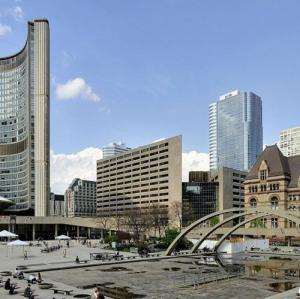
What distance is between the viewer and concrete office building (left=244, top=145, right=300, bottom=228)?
115500 mm

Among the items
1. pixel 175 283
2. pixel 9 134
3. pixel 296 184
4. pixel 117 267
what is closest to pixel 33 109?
pixel 9 134

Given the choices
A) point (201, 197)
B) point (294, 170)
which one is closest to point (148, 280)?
point (294, 170)

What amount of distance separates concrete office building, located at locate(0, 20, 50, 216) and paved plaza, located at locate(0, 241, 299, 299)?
389 feet

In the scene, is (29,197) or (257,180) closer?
(257,180)

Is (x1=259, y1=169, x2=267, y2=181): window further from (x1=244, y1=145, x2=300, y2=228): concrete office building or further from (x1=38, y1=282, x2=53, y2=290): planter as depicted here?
(x1=38, y1=282, x2=53, y2=290): planter

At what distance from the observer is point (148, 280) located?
44.5 m

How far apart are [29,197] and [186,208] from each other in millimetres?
65837

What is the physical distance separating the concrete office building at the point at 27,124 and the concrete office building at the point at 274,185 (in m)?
84.4

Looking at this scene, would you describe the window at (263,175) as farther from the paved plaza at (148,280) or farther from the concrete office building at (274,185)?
the paved plaza at (148,280)

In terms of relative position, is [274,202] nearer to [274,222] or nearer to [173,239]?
[274,222]

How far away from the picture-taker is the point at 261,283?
42.7 meters

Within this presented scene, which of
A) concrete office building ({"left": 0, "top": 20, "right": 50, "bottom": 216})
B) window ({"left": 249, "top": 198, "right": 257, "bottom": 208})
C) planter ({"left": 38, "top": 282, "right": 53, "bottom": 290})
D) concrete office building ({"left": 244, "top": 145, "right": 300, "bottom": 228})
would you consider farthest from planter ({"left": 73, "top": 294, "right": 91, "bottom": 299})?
concrete office building ({"left": 0, "top": 20, "right": 50, "bottom": 216})

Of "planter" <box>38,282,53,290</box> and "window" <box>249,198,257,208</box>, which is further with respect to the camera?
"window" <box>249,198,257,208</box>

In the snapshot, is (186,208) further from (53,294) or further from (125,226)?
(53,294)
